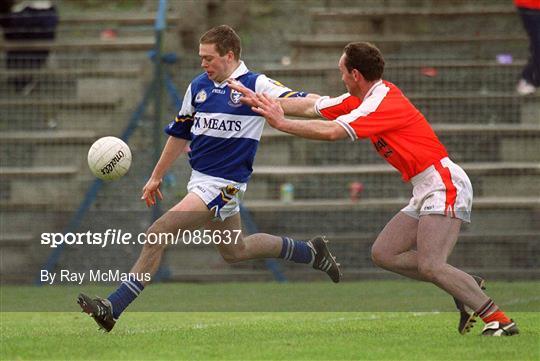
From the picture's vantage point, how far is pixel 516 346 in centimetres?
751

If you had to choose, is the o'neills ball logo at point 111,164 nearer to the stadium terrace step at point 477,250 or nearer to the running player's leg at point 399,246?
the running player's leg at point 399,246

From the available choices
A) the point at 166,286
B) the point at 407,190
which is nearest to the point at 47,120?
the point at 166,286

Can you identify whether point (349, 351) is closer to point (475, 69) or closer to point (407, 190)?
point (407, 190)

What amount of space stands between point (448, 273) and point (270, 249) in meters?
2.12

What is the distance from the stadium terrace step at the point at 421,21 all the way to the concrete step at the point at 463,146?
2439 millimetres

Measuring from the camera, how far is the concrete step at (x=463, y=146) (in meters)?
14.8

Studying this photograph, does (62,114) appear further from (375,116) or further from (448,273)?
(448,273)

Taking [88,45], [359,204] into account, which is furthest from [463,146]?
[88,45]

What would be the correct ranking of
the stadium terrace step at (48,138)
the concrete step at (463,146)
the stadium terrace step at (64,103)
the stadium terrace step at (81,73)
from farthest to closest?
1. the stadium terrace step at (81,73)
2. the stadium terrace step at (64,103)
3. the stadium terrace step at (48,138)
4. the concrete step at (463,146)

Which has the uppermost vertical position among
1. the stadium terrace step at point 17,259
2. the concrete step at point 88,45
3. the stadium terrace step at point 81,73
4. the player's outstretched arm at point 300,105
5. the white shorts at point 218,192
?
the player's outstretched arm at point 300,105

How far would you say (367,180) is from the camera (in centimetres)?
1470

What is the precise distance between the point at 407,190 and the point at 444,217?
642cm

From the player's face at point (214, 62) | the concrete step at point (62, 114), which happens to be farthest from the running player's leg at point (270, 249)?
the concrete step at point (62, 114)

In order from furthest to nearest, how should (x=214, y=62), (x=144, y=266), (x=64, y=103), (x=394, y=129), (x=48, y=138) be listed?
(x=64, y=103) < (x=48, y=138) < (x=214, y=62) < (x=144, y=266) < (x=394, y=129)
